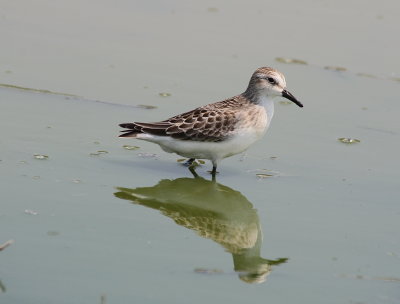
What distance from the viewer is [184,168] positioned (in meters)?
8.91

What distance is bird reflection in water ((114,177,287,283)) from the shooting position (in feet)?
21.6

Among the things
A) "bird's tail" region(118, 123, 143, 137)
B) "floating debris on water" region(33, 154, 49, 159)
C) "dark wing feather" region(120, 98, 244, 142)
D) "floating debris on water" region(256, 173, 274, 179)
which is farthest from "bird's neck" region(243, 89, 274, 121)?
"floating debris on water" region(33, 154, 49, 159)

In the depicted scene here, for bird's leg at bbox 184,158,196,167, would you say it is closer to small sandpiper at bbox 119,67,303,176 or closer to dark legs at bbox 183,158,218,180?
dark legs at bbox 183,158,218,180

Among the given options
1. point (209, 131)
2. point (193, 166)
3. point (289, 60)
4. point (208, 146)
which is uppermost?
point (289, 60)

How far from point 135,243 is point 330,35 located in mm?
7296

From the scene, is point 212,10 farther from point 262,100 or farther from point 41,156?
point 41,156

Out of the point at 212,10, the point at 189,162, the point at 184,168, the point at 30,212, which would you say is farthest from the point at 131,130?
the point at 212,10

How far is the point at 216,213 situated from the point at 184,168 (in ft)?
4.46

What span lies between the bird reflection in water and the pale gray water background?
0.10 feet

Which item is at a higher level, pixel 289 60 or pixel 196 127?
pixel 289 60

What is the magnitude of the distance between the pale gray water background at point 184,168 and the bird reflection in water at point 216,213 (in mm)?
29

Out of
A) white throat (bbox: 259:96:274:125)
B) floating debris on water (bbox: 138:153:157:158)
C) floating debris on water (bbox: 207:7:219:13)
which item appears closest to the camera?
white throat (bbox: 259:96:274:125)

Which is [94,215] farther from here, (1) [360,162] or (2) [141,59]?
(2) [141,59]

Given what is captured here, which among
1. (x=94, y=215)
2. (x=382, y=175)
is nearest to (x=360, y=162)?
(x=382, y=175)
